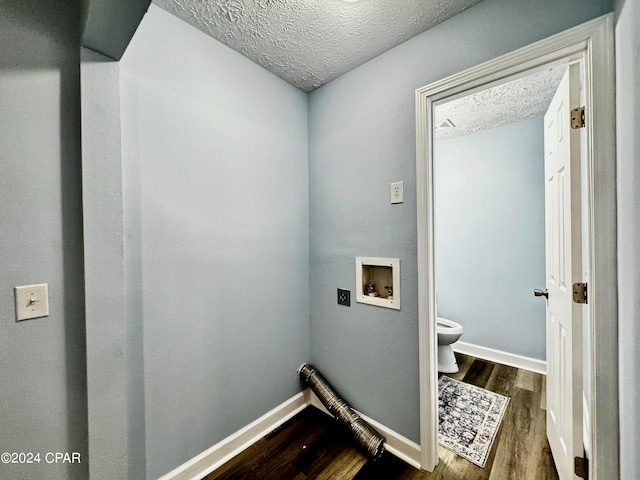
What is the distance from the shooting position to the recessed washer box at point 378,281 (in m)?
1.55

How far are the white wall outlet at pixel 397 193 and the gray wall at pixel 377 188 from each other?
0.03m

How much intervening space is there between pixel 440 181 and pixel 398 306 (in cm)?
221

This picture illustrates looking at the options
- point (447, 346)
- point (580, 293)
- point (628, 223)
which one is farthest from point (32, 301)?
point (447, 346)

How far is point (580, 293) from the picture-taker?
3.68 feet

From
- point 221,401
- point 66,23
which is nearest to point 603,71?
point 66,23

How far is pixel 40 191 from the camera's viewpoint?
0.94 metres

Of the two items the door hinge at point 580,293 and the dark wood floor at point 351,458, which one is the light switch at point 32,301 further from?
the door hinge at point 580,293

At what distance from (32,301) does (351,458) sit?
5.67 ft

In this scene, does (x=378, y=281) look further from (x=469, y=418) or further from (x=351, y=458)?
(x=469, y=418)

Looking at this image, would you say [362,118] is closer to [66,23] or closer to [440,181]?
[66,23]

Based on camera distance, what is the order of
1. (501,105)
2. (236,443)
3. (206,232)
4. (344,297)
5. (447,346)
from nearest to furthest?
(206,232) → (236,443) → (344,297) → (501,105) → (447,346)

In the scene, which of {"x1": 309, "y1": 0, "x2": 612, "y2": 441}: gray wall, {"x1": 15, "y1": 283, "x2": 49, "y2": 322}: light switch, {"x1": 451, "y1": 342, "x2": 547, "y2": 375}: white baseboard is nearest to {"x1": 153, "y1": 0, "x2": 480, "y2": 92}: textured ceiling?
{"x1": 309, "y1": 0, "x2": 612, "y2": 441}: gray wall

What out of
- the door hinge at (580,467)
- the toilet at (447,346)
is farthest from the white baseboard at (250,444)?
the toilet at (447,346)

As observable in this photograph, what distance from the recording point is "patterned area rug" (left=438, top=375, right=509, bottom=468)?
5.09 feet
